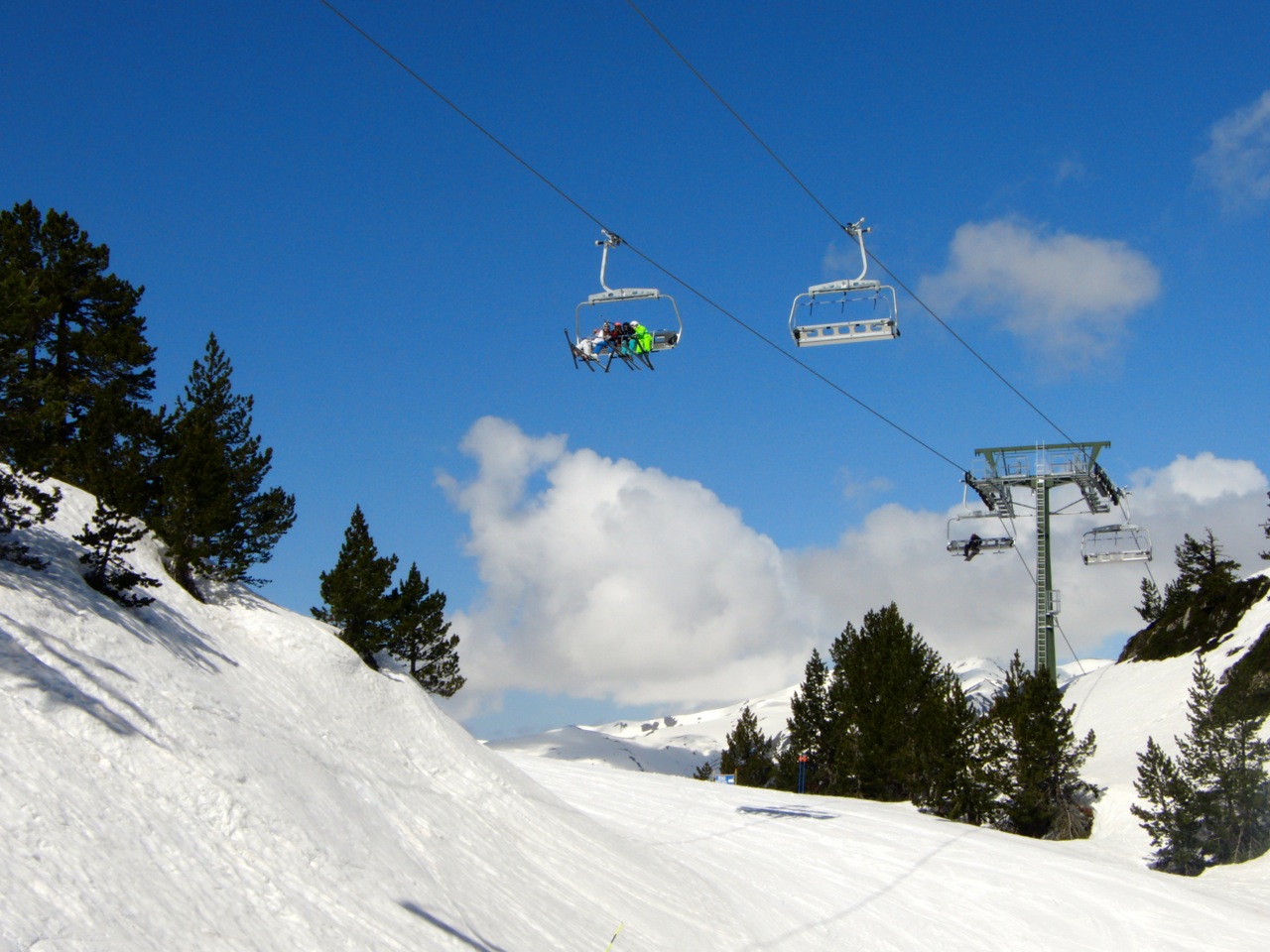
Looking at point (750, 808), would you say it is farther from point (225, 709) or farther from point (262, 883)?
point (262, 883)

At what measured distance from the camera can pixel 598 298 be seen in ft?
78.6

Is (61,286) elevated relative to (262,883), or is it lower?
elevated

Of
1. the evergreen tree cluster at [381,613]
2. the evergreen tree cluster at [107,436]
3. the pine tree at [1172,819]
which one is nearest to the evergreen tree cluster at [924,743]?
the pine tree at [1172,819]

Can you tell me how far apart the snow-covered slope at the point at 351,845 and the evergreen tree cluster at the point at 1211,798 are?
1921 mm

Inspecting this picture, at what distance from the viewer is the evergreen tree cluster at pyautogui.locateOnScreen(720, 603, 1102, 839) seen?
4928cm

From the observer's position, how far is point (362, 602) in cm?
3653

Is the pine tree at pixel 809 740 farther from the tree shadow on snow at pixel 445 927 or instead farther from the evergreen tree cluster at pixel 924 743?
the tree shadow on snow at pixel 445 927

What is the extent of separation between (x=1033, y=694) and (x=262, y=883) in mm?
42166

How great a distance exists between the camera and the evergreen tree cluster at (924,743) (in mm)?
49281

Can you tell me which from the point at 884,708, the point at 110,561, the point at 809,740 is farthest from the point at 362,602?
the point at 809,740

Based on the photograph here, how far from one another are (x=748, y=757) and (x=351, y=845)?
215 feet

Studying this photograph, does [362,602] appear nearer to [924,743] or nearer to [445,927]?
[445,927]

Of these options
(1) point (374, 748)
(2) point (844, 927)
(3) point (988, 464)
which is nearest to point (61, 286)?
(1) point (374, 748)

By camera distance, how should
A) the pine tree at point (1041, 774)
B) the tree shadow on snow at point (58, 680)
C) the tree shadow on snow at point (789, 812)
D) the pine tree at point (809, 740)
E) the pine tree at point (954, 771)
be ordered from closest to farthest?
the tree shadow on snow at point (58, 680)
the tree shadow on snow at point (789, 812)
the pine tree at point (1041, 774)
the pine tree at point (954, 771)
the pine tree at point (809, 740)
